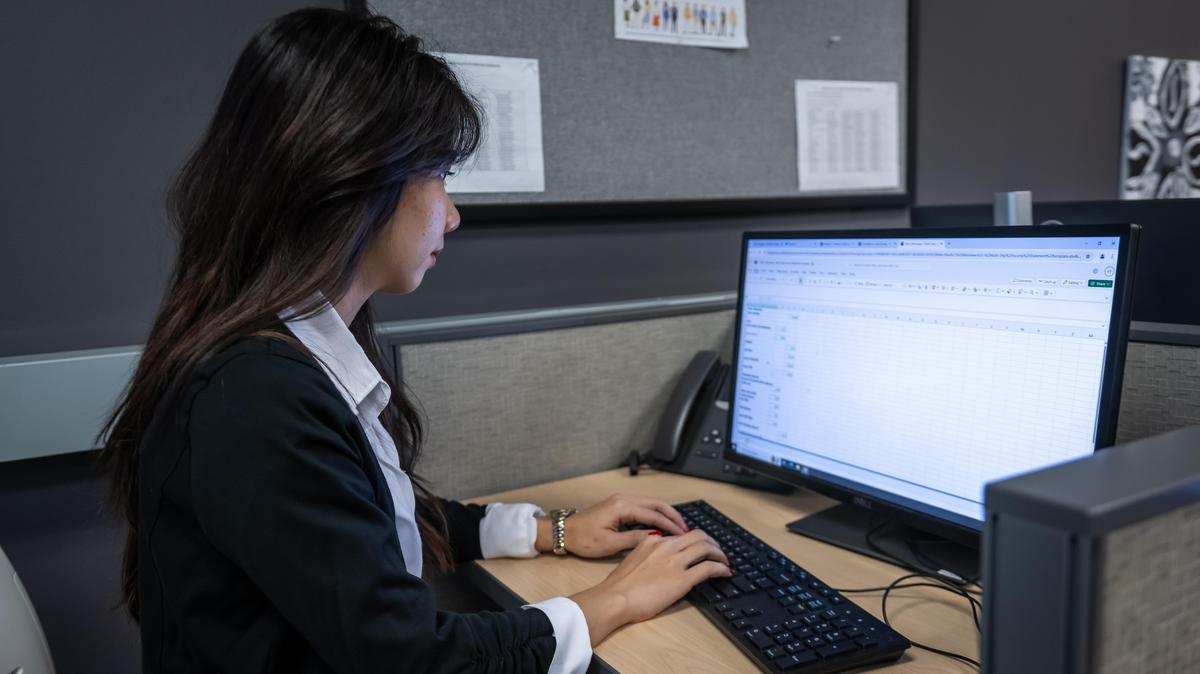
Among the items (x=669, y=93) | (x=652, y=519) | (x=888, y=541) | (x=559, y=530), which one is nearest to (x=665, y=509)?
(x=652, y=519)

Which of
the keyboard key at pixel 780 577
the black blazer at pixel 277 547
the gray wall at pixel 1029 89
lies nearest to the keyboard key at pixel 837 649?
the keyboard key at pixel 780 577

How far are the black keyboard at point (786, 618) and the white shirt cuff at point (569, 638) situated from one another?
13cm

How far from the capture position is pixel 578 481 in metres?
1.27

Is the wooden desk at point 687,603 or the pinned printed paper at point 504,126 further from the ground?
the pinned printed paper at point 504,126

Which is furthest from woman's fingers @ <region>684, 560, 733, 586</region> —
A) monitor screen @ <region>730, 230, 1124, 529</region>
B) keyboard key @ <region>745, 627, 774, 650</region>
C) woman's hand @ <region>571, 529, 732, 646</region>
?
monitor screen @ <region>730, 230, 1124, 529</region>

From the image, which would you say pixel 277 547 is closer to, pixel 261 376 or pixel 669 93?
pixel 261 376

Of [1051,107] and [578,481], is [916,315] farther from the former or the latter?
[1051,107]

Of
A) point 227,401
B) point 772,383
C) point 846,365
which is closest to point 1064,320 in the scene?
point 846,365

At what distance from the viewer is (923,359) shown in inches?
34.7

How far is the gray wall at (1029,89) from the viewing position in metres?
1.84

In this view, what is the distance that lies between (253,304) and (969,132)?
5.58 ft

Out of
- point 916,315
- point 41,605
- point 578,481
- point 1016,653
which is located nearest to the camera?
point 1016,653

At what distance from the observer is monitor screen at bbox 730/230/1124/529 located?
2.48 feet

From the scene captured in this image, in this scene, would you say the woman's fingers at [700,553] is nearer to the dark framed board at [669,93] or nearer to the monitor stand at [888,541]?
the monitor stand at [888,541]
